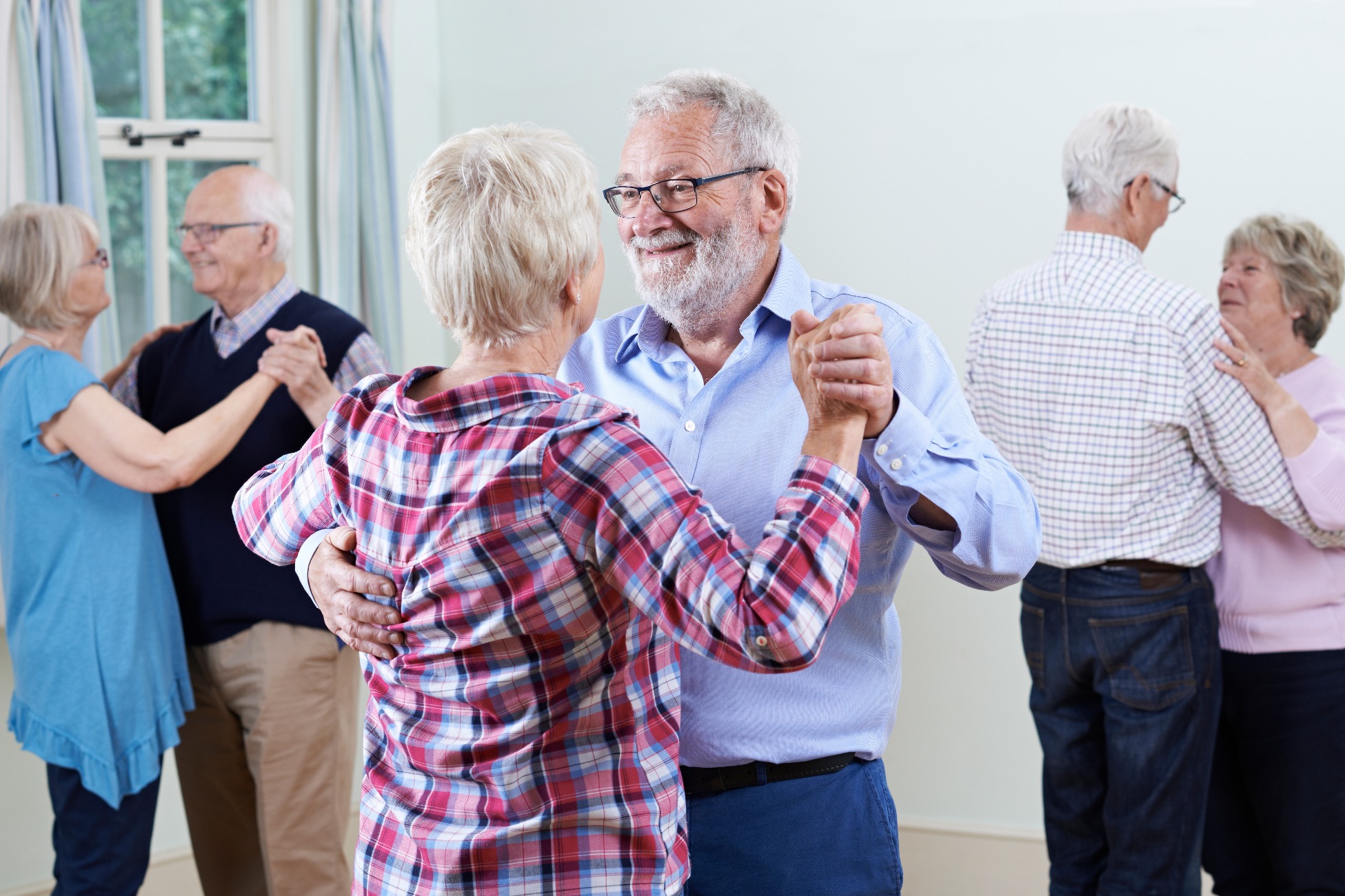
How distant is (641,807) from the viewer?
1.18 m

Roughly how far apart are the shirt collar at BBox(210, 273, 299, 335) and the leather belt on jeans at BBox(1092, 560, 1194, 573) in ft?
6.35

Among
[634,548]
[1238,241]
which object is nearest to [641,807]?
[634,548]

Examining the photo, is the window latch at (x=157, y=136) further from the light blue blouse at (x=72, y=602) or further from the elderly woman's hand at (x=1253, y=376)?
the elderly woman's hand at (x=1253, y=376)

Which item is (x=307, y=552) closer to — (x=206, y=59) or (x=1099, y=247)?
(x=1099, y=247)

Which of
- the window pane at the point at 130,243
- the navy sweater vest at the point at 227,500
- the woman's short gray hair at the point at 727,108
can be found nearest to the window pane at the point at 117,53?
the window pane at the point at 130,243

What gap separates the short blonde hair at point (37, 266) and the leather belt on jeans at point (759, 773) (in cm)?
180

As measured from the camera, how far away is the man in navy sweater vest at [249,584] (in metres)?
2.70

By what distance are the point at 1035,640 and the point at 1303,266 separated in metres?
0.97

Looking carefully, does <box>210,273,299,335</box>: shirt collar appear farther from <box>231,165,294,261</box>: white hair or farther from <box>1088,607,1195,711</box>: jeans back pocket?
<box>1088,607,1195,711</box>: jeans back pocket

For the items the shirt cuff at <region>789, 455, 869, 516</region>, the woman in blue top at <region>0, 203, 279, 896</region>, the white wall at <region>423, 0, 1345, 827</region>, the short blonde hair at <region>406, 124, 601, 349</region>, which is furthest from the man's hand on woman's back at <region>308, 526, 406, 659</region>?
the white wall at <region>423, 0, 1345, 827</region>

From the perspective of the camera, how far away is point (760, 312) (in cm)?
160

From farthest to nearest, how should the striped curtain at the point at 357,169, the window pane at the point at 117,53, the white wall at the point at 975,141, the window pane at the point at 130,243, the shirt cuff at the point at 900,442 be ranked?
the striped curtain at the point at 357,169 < the window pane at the point at 130,243 < the window pane at the point at 117,53 < the white wall at the point at 975,141 < the shirt cuff at the point at 900,442

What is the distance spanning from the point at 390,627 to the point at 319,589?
0.49 ft

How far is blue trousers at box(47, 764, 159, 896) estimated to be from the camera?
251 cm
